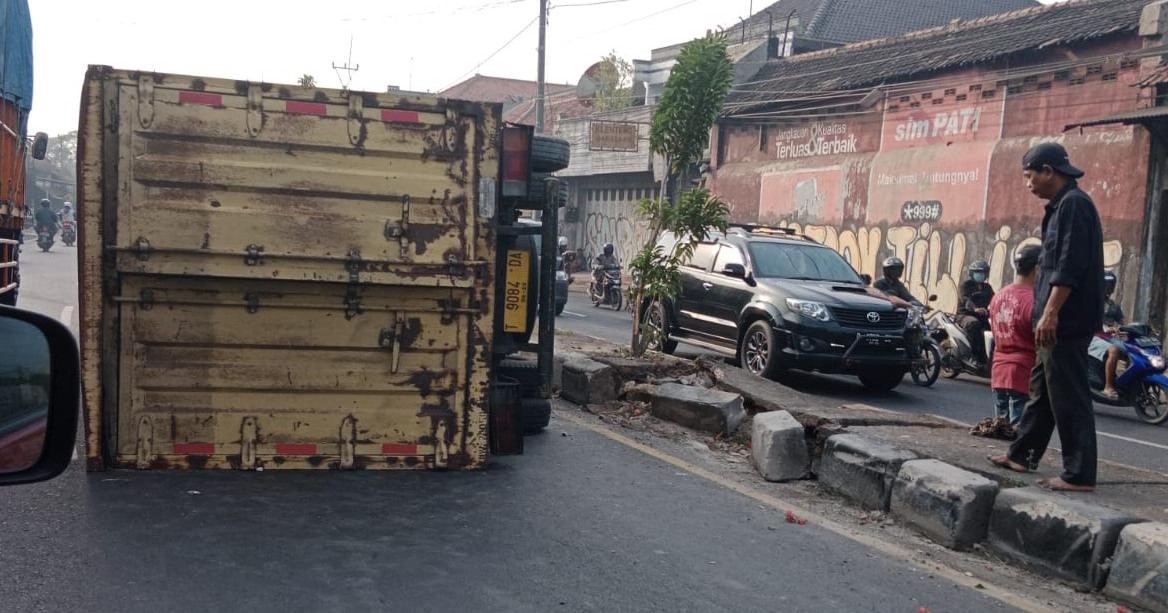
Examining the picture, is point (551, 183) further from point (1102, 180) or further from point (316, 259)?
point (1102, 180)

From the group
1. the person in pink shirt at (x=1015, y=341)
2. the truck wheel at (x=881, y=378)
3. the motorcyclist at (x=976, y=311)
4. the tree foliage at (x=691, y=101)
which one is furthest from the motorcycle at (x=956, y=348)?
the person in pink shirt at (x=1015, y=341)

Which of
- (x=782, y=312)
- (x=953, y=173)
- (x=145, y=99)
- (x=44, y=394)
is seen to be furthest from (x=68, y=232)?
(x=44, y=394)

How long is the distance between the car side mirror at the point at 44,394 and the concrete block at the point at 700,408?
6791mm

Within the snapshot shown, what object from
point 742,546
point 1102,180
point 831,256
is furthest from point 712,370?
point 1102,180

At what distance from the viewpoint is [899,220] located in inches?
923

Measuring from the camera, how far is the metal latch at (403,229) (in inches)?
228

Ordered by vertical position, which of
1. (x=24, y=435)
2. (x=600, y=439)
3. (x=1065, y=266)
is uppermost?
(x=1065, y=266)

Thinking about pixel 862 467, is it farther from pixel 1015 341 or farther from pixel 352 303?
pixel 352 303

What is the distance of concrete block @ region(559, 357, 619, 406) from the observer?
979 cm

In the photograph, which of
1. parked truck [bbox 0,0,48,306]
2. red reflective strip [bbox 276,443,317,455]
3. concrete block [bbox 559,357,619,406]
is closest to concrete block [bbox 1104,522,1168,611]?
red reflective strip [bbox 276,443,317,455]

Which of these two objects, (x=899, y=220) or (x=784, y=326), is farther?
(x=899, y=220)

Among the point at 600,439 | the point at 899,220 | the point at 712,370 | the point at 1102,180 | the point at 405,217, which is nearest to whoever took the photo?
the point at 405,217

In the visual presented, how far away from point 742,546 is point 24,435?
398 cm

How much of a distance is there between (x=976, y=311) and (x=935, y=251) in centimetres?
870
